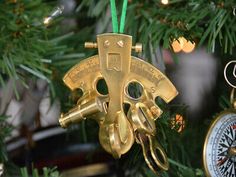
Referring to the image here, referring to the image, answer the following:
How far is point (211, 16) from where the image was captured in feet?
1.52

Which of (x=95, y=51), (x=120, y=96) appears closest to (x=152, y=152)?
(x=120, y=96)

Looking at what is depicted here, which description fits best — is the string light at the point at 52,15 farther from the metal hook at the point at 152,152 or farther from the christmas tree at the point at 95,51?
the metal hook at the point at 152,152

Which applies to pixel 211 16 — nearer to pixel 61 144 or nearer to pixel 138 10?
pixel 138 10

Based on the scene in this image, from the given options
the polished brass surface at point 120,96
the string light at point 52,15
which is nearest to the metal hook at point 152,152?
the polished brass surface at point 120,96

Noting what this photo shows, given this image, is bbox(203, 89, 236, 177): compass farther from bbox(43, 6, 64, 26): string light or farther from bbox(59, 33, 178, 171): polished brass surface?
bbox(43, 6, 64, 26): string light

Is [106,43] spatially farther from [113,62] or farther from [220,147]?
[220,147]

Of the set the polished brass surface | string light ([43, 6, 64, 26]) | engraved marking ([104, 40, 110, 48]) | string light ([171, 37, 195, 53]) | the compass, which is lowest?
the compass

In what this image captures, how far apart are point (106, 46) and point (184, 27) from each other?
0.08 metres

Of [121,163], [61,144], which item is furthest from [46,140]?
[121,163]

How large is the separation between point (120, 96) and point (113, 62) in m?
0.02

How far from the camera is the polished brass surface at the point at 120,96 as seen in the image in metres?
0.40

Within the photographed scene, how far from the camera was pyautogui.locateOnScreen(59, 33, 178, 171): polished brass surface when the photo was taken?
0.40 metres

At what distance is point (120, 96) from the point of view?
0.41m

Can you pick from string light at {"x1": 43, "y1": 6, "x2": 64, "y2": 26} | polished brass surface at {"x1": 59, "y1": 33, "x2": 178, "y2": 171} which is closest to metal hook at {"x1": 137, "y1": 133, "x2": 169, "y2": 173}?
polished brass surface at {"x1": 59, "y1": 33, "x2": 178, "y2": 171}
